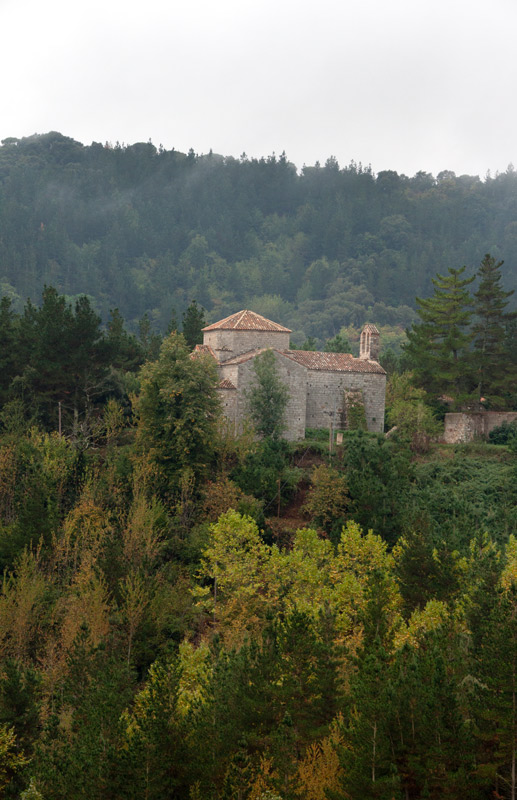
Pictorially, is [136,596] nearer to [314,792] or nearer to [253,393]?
[314,792]

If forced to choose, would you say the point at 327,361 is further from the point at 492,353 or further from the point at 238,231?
the point at 238,231

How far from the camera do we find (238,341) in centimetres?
5275

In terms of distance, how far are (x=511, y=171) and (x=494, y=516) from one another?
157 meters

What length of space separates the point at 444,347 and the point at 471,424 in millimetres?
5368

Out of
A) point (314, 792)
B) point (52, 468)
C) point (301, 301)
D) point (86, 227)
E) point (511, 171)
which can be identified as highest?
point (511, 171)

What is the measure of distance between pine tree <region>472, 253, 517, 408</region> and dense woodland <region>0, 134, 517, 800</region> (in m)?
0.17

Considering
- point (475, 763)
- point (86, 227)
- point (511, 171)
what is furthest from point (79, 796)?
point (511, 171)

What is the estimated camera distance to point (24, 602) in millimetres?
32031

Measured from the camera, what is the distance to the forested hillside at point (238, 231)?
485 feet

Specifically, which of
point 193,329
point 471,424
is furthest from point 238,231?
point 471,424

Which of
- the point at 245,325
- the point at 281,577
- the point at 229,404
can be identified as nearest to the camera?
the point at 281,577

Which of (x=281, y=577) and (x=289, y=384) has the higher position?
(x=289, y=384)

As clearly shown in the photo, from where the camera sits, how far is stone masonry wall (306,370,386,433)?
52.2m

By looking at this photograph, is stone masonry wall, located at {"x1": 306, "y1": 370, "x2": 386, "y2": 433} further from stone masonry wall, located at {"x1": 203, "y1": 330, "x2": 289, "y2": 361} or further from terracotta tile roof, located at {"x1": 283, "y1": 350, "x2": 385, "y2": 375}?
stone masonry wall, located at {"x1": 203, "y1": 330, "x2": 289, "y2": 361}
